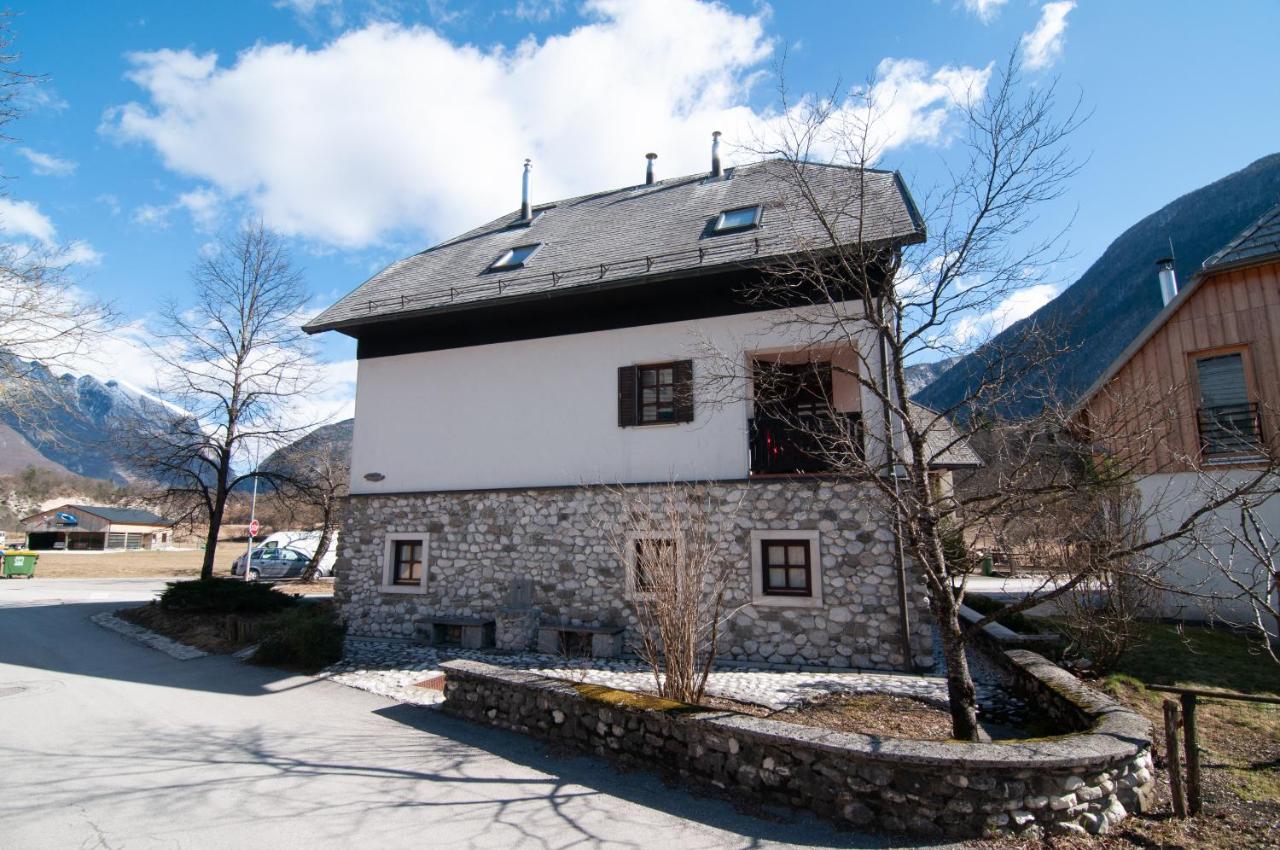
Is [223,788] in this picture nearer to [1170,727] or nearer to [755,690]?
[755,690]

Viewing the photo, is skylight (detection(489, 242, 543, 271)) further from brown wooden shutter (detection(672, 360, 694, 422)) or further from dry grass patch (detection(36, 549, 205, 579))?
dry grass patch (detection(36, 549, 205, 579))

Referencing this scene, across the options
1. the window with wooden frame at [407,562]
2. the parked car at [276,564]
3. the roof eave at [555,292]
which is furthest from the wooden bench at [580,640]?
the parked car at [276,564]

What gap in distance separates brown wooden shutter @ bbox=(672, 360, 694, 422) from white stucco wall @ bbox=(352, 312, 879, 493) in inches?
3.7

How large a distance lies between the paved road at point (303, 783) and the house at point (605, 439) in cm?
352

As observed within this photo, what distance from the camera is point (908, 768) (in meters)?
4.16

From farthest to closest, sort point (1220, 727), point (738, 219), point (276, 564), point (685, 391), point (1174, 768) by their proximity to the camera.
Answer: point (276, 564)
point (738, 219)
point (685, 391)
point (1220, 727)
point (1174, 768)

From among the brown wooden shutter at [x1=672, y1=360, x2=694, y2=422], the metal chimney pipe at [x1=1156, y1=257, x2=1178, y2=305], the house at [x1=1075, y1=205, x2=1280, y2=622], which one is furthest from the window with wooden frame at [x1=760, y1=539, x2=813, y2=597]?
the metal chimney pipe at [x1=1156, y1=257, x2=1178, y2=305]

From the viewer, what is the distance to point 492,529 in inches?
448

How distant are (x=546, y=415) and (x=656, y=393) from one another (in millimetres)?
2031

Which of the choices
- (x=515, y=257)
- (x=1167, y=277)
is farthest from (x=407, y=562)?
(x=1167, y=277)

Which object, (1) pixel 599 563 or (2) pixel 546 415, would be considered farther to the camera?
(2) pixel 546 415

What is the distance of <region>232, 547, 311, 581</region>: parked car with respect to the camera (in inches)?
1014

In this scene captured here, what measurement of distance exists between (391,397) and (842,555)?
8.81 meters

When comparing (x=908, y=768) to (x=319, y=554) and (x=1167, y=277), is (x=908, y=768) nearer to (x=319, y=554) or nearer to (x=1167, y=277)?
(x=1167, y=277)
